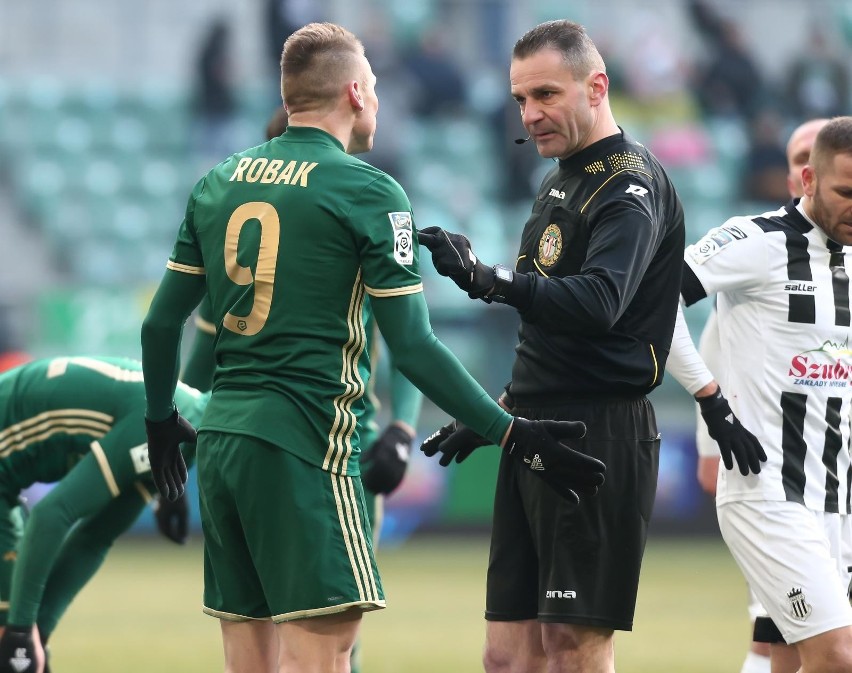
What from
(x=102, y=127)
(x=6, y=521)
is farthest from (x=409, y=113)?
(x=6, y=521)

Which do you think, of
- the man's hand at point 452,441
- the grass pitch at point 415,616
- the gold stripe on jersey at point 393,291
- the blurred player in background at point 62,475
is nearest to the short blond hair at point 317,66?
the gold stripe on jersey at point 393,291

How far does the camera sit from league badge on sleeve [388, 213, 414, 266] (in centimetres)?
371

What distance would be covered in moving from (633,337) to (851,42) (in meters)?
15.0

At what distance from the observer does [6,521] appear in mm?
5422

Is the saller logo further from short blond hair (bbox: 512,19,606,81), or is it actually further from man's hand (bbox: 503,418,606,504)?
short blond hair (bbox: 512,19,606,81)

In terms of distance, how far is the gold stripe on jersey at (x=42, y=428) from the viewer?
5352mm

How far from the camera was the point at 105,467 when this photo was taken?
198 inches

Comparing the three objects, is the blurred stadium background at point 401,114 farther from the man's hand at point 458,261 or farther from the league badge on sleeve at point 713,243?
the man's hand at point 458,261

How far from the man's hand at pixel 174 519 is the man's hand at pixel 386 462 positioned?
754mm

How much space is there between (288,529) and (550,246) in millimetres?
1270

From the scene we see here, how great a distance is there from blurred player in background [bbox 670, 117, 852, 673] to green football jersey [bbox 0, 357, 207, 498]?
1900 millimetres

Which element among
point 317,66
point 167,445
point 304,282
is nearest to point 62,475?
point 167,445

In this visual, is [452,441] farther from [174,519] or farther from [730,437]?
[174,519]

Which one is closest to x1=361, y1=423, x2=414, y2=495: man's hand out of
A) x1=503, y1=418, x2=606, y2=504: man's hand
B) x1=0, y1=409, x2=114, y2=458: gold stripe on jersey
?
x1=0, y1=409, x2=114, y2=458: gold stripe on jersey
